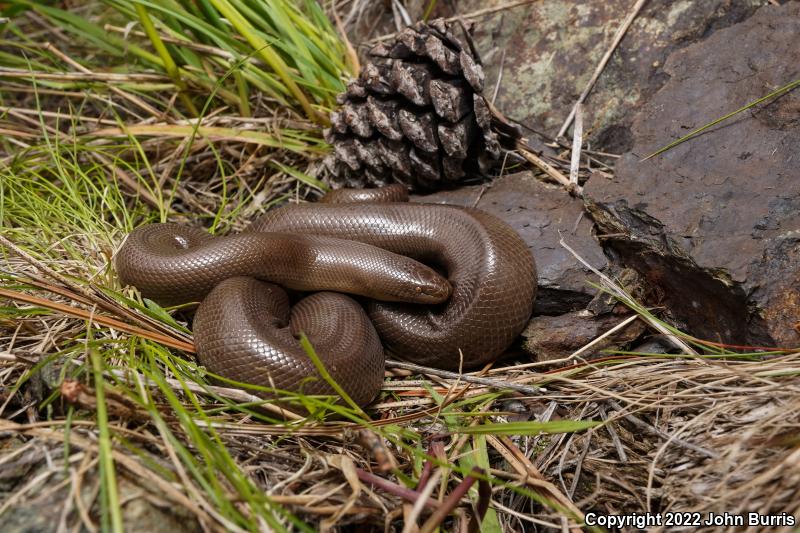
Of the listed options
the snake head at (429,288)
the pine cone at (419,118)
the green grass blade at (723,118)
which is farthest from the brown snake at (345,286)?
the green grass blade at (723,118)

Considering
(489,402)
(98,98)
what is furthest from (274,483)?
(98,98)

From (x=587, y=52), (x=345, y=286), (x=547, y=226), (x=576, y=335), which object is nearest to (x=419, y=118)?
(x=547, y=226)

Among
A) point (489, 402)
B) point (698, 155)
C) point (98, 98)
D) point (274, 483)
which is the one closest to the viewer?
point (274, 483)

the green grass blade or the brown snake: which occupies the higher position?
the green grass blade

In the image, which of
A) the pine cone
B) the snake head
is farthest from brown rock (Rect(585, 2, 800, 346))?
the snake head

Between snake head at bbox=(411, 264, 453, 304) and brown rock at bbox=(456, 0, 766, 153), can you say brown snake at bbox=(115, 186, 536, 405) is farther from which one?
brown rock at bbox=(456, 0, 766, 153)

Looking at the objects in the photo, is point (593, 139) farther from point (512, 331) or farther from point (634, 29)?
point (512, 331)

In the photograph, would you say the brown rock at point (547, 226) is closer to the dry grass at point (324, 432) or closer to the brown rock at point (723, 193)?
the brown rock at point (723, 193)
